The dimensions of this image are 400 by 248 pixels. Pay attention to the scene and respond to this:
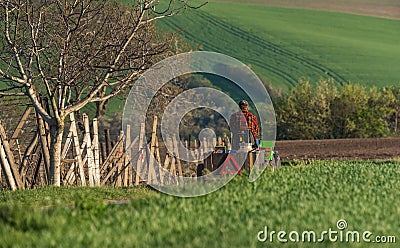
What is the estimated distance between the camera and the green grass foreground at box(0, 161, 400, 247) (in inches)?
432

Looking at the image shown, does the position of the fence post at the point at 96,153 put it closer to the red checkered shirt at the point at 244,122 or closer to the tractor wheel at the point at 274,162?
the tractor wheel at the point at 274,162

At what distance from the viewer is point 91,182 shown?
75.9ft

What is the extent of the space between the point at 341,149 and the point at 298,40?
60.5 meters

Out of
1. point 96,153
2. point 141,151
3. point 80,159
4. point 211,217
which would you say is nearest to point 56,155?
point 80,159

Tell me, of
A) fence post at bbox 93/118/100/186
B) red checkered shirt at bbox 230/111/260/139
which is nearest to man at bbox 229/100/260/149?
red checkered shirt at bbox 230/111/260/139

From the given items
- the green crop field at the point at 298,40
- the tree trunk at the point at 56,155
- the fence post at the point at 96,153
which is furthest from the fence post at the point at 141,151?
the green crop field at the point at 298,40

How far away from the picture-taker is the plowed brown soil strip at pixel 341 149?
1559 inches

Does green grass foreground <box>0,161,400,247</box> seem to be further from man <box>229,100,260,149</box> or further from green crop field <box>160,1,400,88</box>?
green crop field <box>160,1,400,88</box>

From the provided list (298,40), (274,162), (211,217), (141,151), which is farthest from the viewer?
(298,40)

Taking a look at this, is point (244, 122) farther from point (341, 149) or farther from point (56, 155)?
point (341, 149)

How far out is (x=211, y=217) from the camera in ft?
41.8

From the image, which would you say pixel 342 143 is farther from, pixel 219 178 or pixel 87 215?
pixel 87 215

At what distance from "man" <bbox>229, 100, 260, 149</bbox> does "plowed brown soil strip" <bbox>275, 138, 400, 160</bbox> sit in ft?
62.0

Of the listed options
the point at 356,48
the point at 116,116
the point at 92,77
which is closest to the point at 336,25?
the point at 356,48
